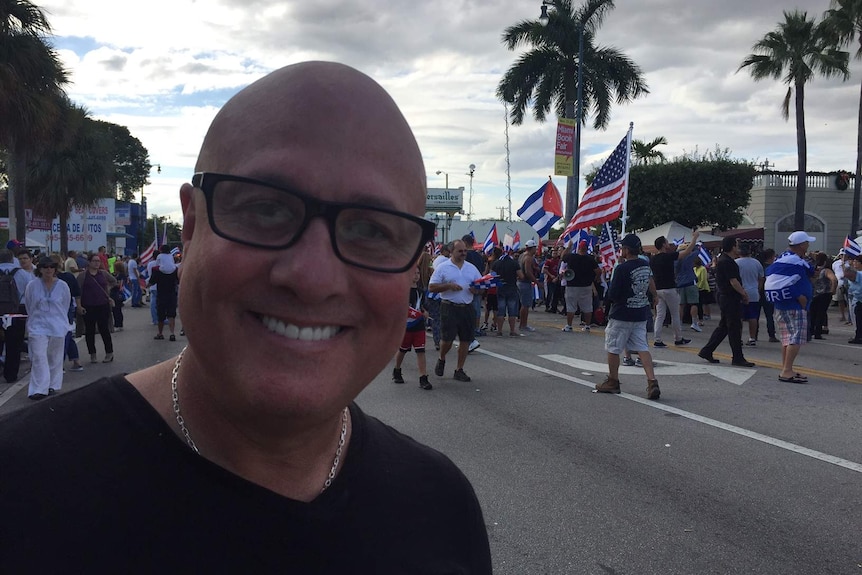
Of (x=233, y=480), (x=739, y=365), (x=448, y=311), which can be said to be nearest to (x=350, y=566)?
(x=233, y=480)

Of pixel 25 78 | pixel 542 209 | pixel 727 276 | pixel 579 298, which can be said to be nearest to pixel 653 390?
pixel 727 276

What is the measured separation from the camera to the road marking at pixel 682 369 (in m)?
10.1

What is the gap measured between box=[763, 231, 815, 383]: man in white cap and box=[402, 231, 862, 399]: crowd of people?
0.04ft

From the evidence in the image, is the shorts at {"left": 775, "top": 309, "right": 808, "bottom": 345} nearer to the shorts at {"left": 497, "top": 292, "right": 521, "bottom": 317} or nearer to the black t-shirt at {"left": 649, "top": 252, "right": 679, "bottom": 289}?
the black t-shirt at {"left": 649, "top": 252, "right": 679, "bottom": 289}

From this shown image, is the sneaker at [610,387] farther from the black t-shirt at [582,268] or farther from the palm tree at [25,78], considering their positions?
the palm tree at [25,78]

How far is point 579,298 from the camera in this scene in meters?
16.0

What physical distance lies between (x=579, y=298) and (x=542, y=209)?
311 centimetres

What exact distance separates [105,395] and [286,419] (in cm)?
35

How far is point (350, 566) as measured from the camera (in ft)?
3.73

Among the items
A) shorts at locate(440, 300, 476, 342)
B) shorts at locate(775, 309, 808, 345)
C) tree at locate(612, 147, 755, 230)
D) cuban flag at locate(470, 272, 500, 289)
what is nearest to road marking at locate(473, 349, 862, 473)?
shorts at locate(440, 300, 476, 342)

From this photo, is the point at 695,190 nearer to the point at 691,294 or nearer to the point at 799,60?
the point at 799,60

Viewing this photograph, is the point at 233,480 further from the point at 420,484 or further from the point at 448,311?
the point at 448,311

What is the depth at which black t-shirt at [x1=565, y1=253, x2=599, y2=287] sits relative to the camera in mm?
15562

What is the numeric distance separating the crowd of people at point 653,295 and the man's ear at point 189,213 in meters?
2.89
